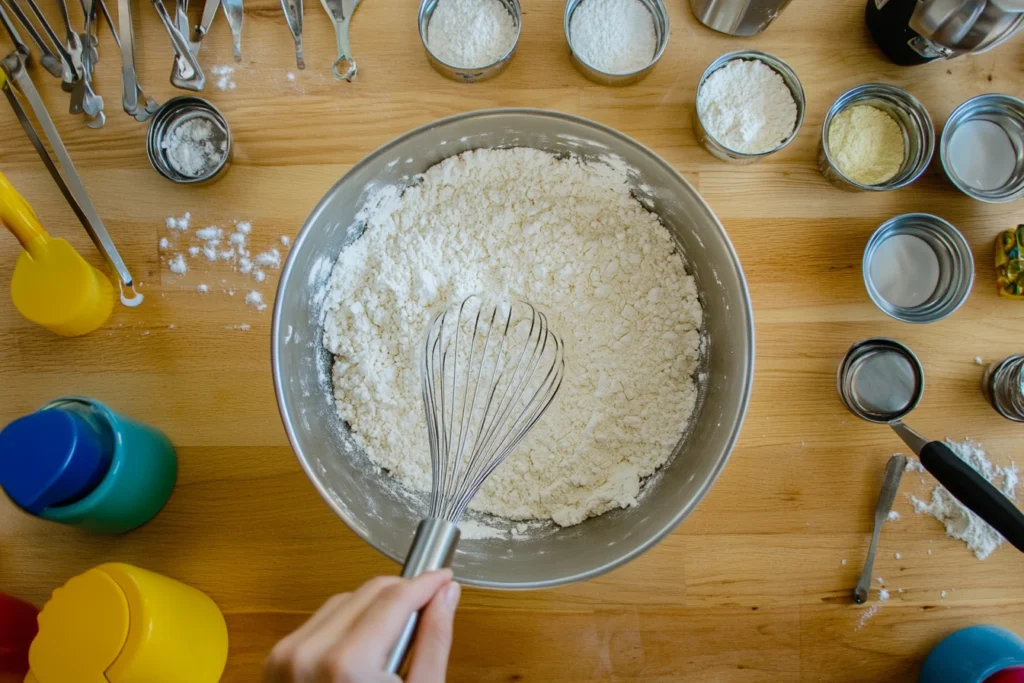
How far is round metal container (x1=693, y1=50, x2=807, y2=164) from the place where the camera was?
948 mm

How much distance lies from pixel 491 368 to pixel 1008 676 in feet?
2.73

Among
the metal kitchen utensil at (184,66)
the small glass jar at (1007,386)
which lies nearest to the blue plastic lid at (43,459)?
the metal kitchen utensil at (184,66)

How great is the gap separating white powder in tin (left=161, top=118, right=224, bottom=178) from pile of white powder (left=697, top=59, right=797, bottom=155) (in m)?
0.78

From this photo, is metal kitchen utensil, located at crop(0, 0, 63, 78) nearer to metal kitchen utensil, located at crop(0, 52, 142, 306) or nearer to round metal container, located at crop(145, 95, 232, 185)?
metal kitchen utensil, located at crop(0, 52, 142, 306)

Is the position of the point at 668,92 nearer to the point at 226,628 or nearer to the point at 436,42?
the point at 436,42

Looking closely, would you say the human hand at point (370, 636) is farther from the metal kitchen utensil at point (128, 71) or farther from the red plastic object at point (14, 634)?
the metal kitchen utensil at point (128, 71)

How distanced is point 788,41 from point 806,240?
335mm

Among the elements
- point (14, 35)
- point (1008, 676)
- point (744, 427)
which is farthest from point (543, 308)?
point (14, 35)

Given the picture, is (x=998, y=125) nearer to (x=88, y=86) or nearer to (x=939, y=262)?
(x=939, y=262)

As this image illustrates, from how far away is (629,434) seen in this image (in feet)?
3.01

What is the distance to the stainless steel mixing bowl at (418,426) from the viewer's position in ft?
2.63

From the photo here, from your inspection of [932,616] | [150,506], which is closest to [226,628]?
[150,506]

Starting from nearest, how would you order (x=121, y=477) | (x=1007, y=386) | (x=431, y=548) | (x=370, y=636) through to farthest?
1. (x=370, y=636)
2. (x=431, y=548)
3. (x=121, y=477)
4. (x=1007, y=386)

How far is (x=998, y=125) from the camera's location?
1009 mm
